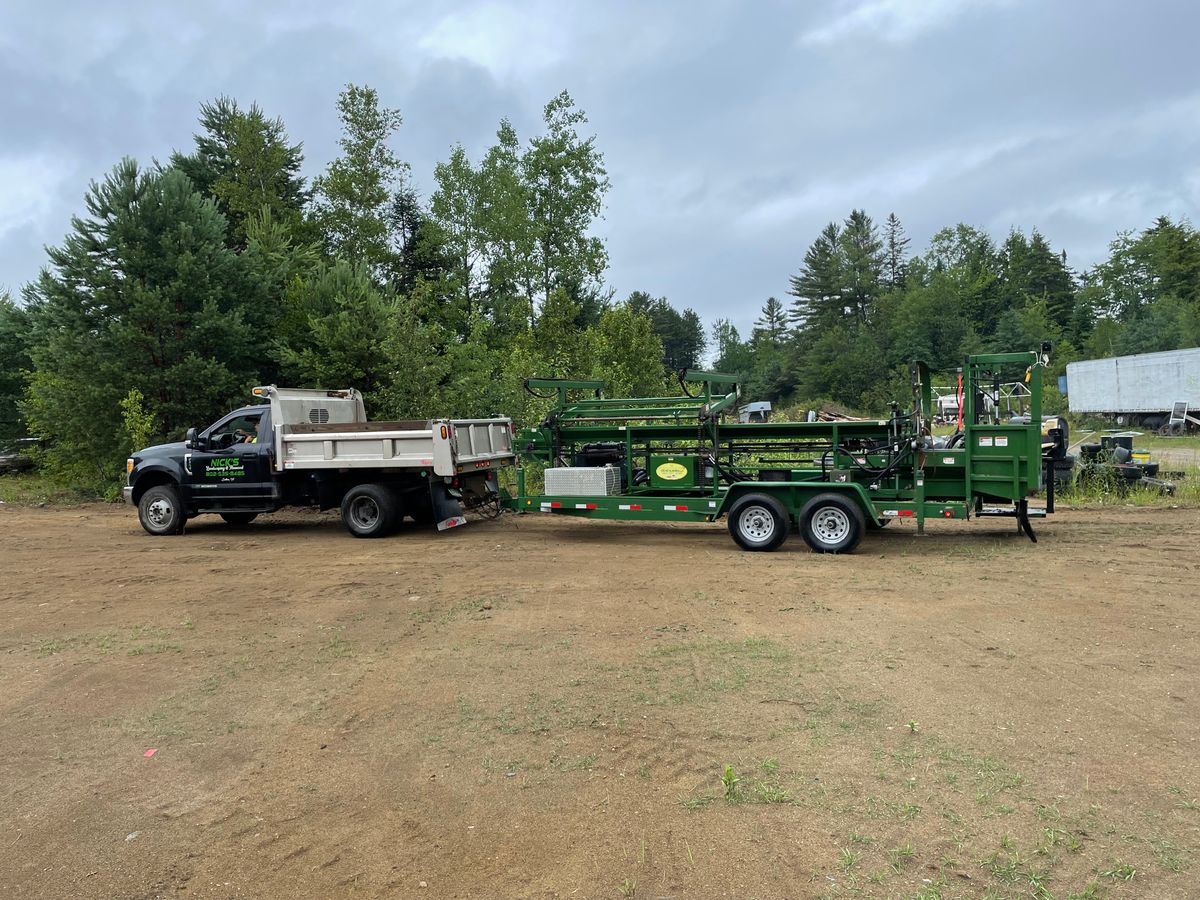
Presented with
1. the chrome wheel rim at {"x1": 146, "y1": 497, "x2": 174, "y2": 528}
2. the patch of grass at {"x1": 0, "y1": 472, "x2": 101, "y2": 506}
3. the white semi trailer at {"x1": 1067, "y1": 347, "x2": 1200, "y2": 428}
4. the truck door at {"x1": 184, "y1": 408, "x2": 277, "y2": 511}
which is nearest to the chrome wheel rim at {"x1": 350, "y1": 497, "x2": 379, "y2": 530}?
the truck door at {"x1": 184, "y1": 408, "x2": 277, "y2": 511}

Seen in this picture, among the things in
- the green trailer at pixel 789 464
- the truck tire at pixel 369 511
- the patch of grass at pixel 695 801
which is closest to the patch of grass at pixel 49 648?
the patch of grass at pixel 695 801

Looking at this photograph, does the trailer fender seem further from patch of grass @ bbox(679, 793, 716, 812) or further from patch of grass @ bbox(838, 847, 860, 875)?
patch of grass @ bbox(838, 847, 860, 875)

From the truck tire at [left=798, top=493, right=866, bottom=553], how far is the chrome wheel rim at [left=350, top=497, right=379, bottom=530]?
6448mm

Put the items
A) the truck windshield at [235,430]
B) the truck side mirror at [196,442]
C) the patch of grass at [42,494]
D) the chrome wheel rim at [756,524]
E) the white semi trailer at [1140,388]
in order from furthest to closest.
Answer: the white semi trailer at [1140,388] < the patch of grass at [42,494] < the truck windshield at [235,430] < the truck side mirror at [196,442] < the chrome wheel rim at [756,524]

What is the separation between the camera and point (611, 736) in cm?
470

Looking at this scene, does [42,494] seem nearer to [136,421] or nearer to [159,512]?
[136,421]

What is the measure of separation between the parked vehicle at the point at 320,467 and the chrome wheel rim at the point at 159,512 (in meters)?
0.02

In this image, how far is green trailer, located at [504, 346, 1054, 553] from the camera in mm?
10438

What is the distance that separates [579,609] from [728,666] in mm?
2161

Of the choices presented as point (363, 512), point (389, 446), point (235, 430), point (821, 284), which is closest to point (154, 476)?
point (235, 430)

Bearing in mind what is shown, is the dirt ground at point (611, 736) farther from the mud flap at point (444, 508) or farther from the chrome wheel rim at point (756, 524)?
the mud flap at point (444, 508)

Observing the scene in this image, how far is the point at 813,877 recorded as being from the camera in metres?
3.30

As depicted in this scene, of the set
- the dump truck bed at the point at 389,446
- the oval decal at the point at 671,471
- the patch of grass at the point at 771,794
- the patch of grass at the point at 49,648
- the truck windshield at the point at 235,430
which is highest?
the truck windshield at the point at 235,430

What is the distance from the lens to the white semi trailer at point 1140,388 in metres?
34.3
